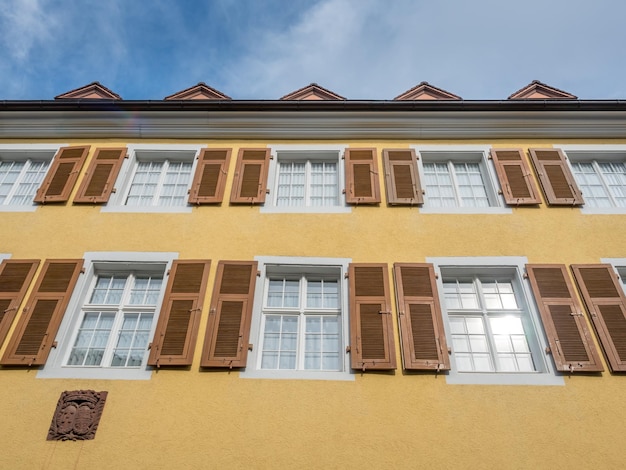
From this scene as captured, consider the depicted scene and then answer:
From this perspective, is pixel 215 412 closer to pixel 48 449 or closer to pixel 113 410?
pixel 113 410

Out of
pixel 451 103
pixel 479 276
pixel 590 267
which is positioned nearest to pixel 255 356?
pixel 479 276

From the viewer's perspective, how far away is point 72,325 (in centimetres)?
616

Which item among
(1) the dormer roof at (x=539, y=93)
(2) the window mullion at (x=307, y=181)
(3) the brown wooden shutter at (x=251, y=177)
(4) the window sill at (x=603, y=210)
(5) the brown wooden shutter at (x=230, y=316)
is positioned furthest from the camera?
(1) the dormer roof at (x=539, y=93)

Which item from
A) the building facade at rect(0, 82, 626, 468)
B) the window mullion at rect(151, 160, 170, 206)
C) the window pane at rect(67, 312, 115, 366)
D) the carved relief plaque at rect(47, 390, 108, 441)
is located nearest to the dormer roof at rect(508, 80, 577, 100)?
the building facade at rect(0, 82, 626, 468)

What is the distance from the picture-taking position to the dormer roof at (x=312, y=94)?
9469 millimetres

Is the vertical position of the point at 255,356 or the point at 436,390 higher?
the point at 255,356

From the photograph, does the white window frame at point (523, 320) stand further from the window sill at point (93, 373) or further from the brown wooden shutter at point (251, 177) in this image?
the window sill at point (93, 373)

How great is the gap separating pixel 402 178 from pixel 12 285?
250 inches

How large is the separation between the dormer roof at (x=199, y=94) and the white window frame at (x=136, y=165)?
1641mm

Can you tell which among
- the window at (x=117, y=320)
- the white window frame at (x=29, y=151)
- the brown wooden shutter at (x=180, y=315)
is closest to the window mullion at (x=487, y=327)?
the brown wooden shutter at (x=180, y=315)

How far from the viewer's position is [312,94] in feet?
31.6

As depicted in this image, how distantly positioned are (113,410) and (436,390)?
3920 millimetres

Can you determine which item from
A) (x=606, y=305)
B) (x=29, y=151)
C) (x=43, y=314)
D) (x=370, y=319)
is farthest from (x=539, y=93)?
(x=29, y=151)

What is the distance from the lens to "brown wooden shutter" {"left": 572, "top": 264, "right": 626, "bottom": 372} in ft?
18.5
